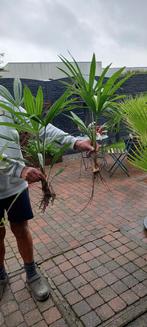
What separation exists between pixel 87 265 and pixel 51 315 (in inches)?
21.0

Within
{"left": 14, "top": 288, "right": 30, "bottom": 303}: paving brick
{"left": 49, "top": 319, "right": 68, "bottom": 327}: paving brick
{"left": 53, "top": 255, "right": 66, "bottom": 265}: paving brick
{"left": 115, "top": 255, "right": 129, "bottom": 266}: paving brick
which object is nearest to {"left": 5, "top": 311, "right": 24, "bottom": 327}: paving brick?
{"left": 14, "top": 288, "right": 30, "bottom": 303}: paving brick

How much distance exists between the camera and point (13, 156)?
1528mm

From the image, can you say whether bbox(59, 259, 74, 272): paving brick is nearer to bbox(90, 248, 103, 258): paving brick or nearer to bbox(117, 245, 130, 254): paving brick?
bbox(90, 248, 103, 258): paving brick

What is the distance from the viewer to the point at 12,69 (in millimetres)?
9820

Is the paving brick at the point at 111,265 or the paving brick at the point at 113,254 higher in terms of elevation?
the paving brick at the point at 113,254

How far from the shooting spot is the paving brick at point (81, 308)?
1644mm


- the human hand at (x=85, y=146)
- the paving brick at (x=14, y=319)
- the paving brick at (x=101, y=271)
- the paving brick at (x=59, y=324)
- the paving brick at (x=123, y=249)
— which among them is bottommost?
the paving brick at (x=14, y=319)

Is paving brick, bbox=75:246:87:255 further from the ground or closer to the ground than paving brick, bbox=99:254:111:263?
closer to the ground

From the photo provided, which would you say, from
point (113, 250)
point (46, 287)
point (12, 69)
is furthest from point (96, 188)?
point (12, 69)

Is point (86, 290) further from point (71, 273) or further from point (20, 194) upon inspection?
point (20, 194)

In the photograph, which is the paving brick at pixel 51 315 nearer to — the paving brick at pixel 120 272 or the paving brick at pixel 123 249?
the paving brick at pixel 120 272

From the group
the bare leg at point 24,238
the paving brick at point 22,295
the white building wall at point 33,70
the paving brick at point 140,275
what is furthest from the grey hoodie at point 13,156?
the white building wall at point 33,70

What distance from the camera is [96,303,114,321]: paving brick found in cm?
160

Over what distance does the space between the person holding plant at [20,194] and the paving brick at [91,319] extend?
325mm
